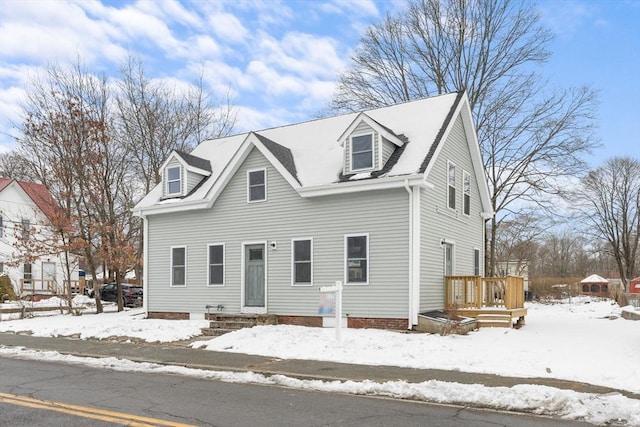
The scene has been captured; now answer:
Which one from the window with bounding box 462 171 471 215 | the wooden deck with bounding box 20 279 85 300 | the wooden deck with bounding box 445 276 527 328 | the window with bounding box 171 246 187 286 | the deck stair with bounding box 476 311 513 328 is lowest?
the wooden deck with bounding box 20 279 85 300

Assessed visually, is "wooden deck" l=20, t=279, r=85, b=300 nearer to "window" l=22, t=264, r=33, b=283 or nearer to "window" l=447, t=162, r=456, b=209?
"window" l=22, t=264, r=33, b=283

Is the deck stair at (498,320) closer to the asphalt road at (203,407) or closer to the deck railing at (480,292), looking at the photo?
the deck railing at (480,292)

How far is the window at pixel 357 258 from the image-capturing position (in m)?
15.9

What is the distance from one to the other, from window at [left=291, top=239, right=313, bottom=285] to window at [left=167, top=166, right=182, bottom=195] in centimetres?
583

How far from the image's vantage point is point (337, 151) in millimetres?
18203

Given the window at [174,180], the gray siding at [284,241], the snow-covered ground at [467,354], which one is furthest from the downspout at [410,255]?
the window at [174,180]

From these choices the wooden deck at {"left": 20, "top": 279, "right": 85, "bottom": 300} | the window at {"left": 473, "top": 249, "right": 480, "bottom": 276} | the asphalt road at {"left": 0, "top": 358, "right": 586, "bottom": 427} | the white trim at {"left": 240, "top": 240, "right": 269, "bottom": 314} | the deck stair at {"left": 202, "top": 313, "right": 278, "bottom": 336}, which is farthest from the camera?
the wooden deck at {"left": 20, "top": 279, "right": 85, "bottom": 300}

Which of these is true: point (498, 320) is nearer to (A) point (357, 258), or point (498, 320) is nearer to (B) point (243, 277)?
(A) point (357, 258)

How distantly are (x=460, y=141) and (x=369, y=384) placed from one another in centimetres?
1241

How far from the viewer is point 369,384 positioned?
8.70m

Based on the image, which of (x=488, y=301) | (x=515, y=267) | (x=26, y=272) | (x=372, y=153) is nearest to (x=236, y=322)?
(x=372, y=153)

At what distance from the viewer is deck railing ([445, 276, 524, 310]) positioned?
16.1 meters

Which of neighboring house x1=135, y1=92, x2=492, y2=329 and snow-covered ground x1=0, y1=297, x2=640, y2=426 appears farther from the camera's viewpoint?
neighboring house x1=135, y1=92, x2=492, y2=329

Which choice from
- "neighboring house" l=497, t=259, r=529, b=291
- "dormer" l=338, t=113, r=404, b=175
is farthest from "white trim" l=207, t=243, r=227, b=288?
"neighboring house" l=497, t=259, r=529, b=291
